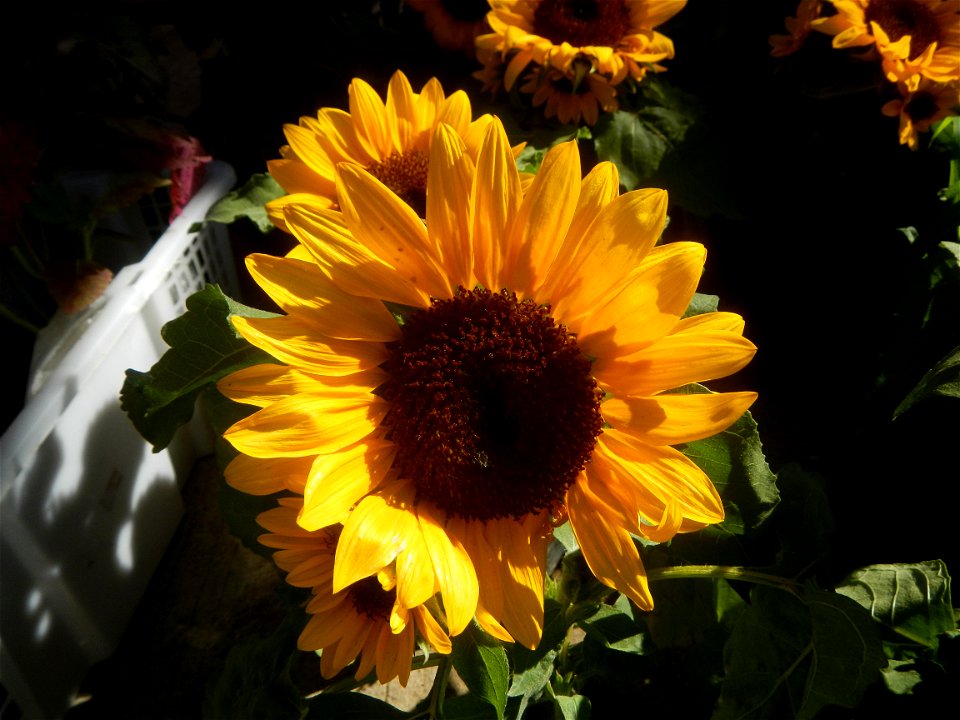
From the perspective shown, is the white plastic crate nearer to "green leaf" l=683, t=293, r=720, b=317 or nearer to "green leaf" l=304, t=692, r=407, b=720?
"green leaf" l=304, t=692, r=407, b=720

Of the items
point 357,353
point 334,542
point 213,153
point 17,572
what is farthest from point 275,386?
point 213,153

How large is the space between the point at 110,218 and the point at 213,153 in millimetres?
255

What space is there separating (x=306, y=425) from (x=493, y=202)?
0.21 m

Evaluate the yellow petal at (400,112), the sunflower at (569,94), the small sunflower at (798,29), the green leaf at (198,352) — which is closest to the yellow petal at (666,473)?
the green leaf at (198,352)

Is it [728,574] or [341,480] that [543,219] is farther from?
[728,574]

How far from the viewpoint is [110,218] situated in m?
1.33

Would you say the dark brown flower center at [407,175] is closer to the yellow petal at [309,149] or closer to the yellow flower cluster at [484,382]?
the yellow petal at [309,149]

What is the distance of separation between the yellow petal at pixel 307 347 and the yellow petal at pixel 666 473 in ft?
0.64

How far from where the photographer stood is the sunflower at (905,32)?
0.90 m

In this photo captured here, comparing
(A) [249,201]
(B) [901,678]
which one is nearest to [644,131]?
(A) [249,201]

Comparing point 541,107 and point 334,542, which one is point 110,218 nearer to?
point 541,107

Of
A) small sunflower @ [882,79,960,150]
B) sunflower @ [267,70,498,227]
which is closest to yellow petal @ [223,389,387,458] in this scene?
sunflower @ [267,70,498,227]

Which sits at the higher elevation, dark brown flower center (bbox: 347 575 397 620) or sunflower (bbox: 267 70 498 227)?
sunflower (bbox: 267 70 498 227)

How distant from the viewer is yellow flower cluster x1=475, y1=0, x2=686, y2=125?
93 cm
